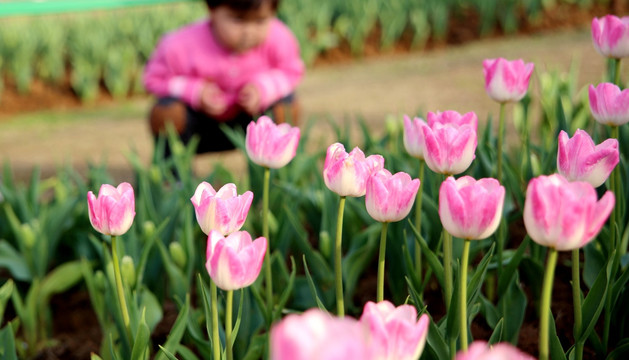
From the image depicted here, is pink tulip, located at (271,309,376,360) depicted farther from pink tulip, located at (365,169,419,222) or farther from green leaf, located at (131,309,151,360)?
green leaf, located at (131,309,151,360)

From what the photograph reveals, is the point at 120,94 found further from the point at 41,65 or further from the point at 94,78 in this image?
the point at 41,65

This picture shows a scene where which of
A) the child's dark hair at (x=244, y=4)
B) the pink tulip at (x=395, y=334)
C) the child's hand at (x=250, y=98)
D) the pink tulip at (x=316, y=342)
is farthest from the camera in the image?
the child's hand at (x=250, y=98)

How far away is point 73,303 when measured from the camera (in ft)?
5.46

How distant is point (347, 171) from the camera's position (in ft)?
2.65

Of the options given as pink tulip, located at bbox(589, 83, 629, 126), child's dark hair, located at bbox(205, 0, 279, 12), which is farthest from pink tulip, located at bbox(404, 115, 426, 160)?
child's dark hair, located at bbox(205, 0, 279, 12)

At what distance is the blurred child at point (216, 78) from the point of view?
2.72 m

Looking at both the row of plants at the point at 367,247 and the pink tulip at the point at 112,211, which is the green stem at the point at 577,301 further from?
the pink tulip at the point at 112,211

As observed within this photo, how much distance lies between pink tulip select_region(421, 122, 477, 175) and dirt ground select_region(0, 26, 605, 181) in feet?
7.77

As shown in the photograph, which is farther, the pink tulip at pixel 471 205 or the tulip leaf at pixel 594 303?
the tulip leaf at pixel 594 303

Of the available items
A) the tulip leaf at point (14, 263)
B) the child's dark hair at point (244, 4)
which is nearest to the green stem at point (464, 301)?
A: the tulip leaf at point (14, 263)

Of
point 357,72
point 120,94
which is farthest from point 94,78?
point 357,72

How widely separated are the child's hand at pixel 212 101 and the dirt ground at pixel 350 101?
18.3 inches

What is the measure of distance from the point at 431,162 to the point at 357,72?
4838 mm

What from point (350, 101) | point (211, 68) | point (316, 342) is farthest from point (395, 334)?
point (350, 101)
